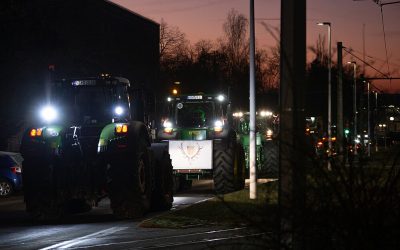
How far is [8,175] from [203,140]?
6391 mm

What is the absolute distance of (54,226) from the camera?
16.9 metres

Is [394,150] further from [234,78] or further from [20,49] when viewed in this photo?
[234,78]

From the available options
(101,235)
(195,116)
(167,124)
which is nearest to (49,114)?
(101,235)

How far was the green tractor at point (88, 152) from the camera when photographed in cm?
1727

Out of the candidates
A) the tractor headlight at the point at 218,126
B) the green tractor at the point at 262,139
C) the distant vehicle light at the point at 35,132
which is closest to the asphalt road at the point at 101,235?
Result: the distant vehicle light at the point at 35,132

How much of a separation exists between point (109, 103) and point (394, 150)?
1196 centimetres

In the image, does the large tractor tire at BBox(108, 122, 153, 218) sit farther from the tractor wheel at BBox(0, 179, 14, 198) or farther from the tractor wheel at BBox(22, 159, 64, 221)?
the tractor wheel at BBox(0, 179, 14, 198)

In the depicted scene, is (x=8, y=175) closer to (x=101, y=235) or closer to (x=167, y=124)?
(x=167, y=124)

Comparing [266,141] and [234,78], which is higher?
[234,78]

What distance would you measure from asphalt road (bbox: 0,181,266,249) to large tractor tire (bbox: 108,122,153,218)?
0.91 feet

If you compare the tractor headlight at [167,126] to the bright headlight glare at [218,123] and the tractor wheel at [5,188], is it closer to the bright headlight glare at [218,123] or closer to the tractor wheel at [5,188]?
the bright headlight glare at [218,123]

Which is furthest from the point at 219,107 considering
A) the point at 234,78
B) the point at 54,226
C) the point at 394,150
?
the point at 234,78

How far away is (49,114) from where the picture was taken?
1856 centimetres

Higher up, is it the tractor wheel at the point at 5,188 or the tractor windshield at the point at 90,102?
the tractor windshield at the point at 90,102
